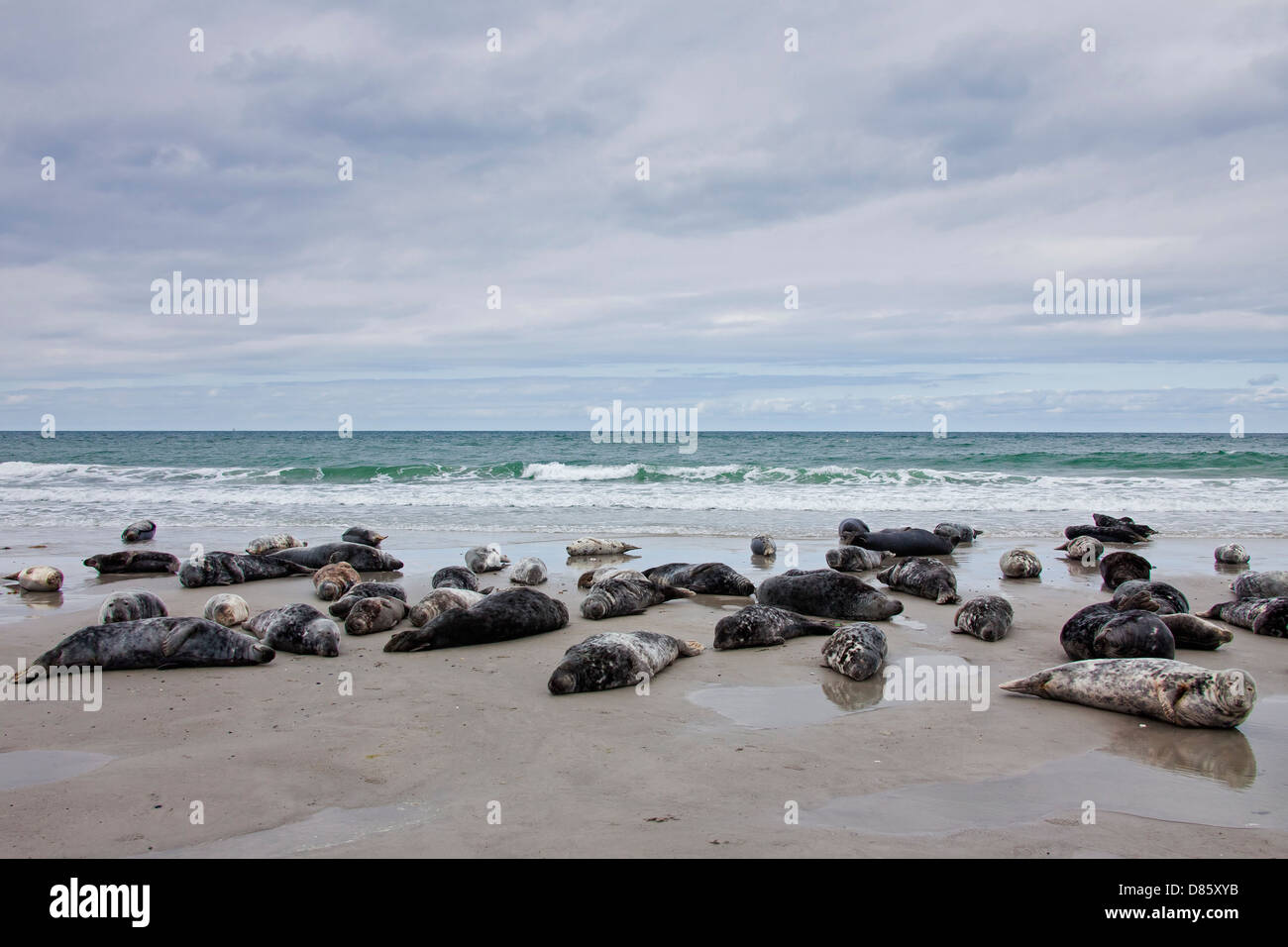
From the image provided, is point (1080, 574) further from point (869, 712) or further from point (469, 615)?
point (469, 615)

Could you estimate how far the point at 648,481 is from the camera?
2786 centimetres

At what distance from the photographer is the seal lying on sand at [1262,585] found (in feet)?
26.6

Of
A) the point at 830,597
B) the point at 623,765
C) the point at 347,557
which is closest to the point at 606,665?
the point at 623,765

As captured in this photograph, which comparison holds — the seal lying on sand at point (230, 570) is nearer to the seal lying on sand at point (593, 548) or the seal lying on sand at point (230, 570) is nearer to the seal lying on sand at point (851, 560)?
the seal lying on sand at point (593, 548)

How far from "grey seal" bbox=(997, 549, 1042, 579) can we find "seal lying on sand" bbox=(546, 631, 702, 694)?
5863mm

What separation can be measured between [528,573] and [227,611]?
3.28 m

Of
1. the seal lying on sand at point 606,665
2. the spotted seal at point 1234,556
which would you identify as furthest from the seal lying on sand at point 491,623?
the spotted seal at point 1234,556

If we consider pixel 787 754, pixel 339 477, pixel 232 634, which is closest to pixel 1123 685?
pixel 787 754

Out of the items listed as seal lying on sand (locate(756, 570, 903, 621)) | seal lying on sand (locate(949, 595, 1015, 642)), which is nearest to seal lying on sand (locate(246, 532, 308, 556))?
seal lying on sand (locate(756, 570, 903, 621))

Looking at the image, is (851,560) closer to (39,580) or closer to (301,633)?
(301,633)

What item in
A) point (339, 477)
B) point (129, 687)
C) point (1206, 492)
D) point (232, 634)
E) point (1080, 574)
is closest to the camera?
point (129, 687)

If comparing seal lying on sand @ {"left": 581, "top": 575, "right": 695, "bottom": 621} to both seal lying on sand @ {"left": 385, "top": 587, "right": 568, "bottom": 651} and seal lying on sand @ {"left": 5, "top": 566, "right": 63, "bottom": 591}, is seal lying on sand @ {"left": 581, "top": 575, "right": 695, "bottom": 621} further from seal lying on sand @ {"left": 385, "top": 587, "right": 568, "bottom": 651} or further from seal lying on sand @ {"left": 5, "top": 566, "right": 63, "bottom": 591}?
seal lying on sand @ {"left": 5, "top": 566, "right": 63, "bottom": 591}

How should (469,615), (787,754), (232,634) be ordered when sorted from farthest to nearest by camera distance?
(469,615) → (232,634) → (787,754)

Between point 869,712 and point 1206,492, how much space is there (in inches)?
819
